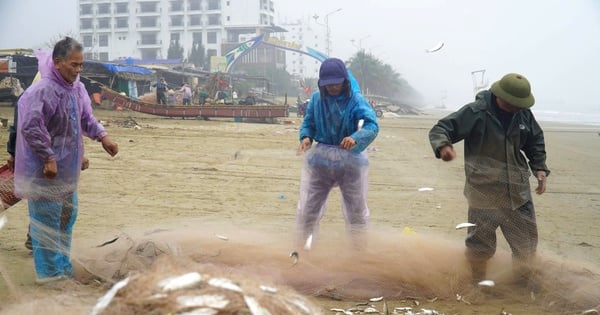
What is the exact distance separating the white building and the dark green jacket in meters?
75.0

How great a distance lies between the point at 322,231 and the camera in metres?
4.43

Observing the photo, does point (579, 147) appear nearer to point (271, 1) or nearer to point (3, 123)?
point (3, 123)

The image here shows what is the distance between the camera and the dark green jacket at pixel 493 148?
400cm

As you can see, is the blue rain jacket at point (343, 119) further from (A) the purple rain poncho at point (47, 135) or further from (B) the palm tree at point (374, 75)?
(B) the palm tree at point (374, 75)

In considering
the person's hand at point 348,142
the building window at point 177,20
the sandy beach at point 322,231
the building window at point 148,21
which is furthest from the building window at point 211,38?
the person's hand at point 348,142

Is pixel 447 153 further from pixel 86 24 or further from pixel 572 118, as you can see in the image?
pixel 86 24

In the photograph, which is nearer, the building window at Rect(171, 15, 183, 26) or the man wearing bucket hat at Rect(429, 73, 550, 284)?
the man wearing bucket hat at Rect(429, 73, 550, 284)

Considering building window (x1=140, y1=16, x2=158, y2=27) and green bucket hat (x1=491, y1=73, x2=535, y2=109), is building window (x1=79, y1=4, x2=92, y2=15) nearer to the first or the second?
building window (x1=140, y1=16, x2=158, y2=27)

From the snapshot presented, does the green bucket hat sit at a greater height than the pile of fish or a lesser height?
greater

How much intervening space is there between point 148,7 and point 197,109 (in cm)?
6397

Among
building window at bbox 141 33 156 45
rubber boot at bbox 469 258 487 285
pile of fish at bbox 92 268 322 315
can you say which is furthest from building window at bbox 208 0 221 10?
pile of fish at bbox 92 268 322 315

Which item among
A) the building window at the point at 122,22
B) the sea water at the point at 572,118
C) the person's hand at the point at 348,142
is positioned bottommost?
the sea water at the point at 572,118

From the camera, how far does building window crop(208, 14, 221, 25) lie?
8731 centimetres

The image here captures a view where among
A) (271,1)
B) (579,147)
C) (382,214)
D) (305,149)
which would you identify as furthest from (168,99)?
(271,1)
